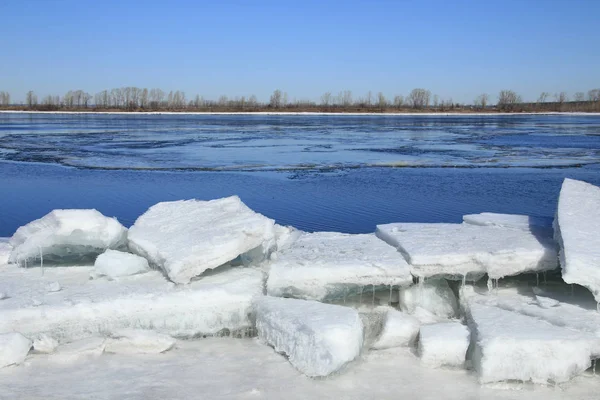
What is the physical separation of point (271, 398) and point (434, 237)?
2.42m

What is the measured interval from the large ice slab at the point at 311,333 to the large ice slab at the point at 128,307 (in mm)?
303

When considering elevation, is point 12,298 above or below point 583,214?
below

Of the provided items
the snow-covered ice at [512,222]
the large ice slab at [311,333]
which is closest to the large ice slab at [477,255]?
the snow-covered ice at [512,222]

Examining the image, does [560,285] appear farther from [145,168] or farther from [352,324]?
[145,168]

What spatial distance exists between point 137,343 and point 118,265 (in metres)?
1.04

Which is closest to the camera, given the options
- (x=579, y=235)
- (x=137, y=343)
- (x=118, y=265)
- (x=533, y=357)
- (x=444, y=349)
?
(x=533, y=357)

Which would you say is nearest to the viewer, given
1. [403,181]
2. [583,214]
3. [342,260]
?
[342,260]

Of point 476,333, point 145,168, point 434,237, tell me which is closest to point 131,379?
point 476,333

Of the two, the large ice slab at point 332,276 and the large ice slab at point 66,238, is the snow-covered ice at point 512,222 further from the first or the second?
the large ice slab at point 66,238

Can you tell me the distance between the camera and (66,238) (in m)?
5.12

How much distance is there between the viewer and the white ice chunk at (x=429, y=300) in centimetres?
464

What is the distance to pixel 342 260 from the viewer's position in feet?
15.4

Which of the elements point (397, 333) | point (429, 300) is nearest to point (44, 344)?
point (397, 333)

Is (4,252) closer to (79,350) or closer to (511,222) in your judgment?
(79,350)
